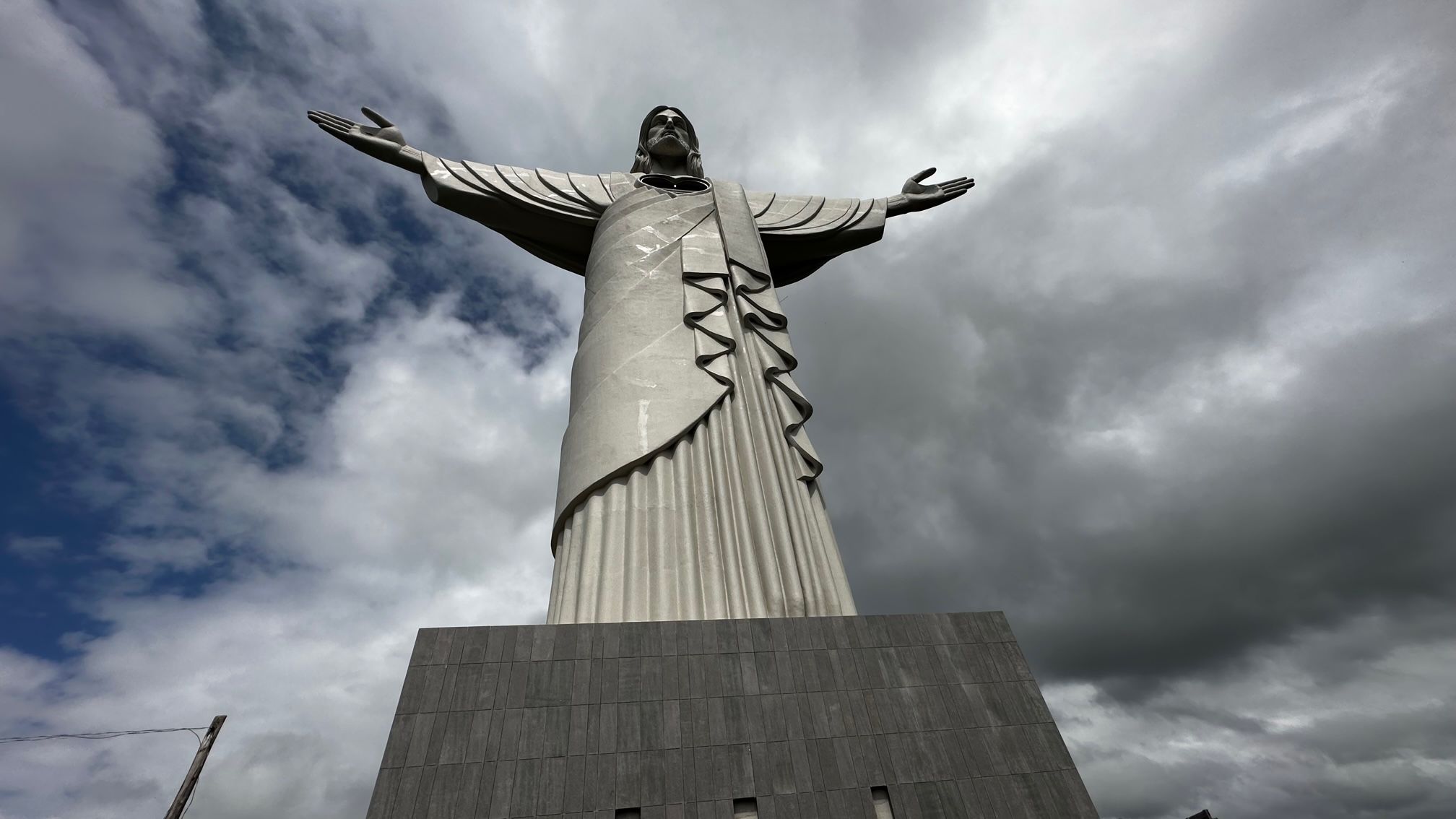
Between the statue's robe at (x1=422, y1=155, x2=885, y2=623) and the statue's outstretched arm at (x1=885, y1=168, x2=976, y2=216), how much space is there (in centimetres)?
221

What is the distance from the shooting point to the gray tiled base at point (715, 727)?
394cm

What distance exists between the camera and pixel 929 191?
11.4 metres

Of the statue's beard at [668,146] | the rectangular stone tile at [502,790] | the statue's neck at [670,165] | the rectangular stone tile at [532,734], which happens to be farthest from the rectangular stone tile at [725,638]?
the statue's beard at [668,146]

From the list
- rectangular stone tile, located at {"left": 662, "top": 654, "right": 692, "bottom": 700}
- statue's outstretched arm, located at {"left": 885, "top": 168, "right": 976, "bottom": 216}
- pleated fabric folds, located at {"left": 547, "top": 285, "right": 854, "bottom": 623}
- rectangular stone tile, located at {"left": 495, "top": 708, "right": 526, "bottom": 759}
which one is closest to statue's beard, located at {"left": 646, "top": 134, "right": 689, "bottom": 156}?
statue's outstretched arm, located at {"left": 885, "top": 168, "right": 976, "bottom": 216}

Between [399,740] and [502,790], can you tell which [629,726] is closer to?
[502,790]

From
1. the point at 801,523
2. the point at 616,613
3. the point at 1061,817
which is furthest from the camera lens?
the point at 801,523

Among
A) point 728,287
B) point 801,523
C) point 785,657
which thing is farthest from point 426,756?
point 728,287

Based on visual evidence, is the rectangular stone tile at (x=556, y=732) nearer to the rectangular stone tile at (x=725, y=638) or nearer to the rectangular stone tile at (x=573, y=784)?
the rectangular stone tile at (x=573, y=784)

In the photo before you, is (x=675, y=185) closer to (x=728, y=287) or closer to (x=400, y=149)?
(x=728, y=287)

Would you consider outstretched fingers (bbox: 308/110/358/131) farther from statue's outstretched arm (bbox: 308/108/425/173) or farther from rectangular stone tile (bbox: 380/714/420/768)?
rectangular stone tile (bbox: 380/714/420/768)

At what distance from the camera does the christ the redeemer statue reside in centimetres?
596

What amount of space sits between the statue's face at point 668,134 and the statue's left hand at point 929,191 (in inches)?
143

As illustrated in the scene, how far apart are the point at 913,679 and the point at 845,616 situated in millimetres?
598

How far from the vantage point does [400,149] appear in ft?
30.9
